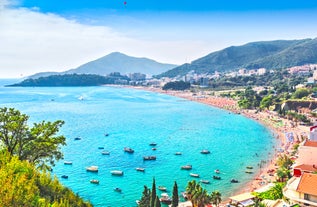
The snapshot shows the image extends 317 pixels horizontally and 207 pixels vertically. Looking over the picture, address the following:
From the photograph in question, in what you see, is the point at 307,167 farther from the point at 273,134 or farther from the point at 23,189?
the point at 273,134

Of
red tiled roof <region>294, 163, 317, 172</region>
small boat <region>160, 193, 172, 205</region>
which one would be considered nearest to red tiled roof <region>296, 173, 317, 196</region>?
red tiled roof <region>294, 163, 317, 172</region>

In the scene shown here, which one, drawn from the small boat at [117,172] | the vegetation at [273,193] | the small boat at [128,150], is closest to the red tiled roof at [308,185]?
the vegetation at [273,193]

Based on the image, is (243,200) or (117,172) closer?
(243,200)

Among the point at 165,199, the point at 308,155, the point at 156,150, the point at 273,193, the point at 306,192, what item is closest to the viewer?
the point at 306,192

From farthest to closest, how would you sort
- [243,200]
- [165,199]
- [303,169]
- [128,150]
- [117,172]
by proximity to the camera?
[128,150] < [117,172] < [165,199] < [303,169] < [243,200]

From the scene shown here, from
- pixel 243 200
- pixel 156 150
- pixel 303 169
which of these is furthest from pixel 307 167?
pixel 156 150

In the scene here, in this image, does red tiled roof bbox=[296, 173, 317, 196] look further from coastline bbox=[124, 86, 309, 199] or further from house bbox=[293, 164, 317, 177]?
coastline bbox=[124, 86, 309, 199]

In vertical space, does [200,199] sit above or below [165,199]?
above
